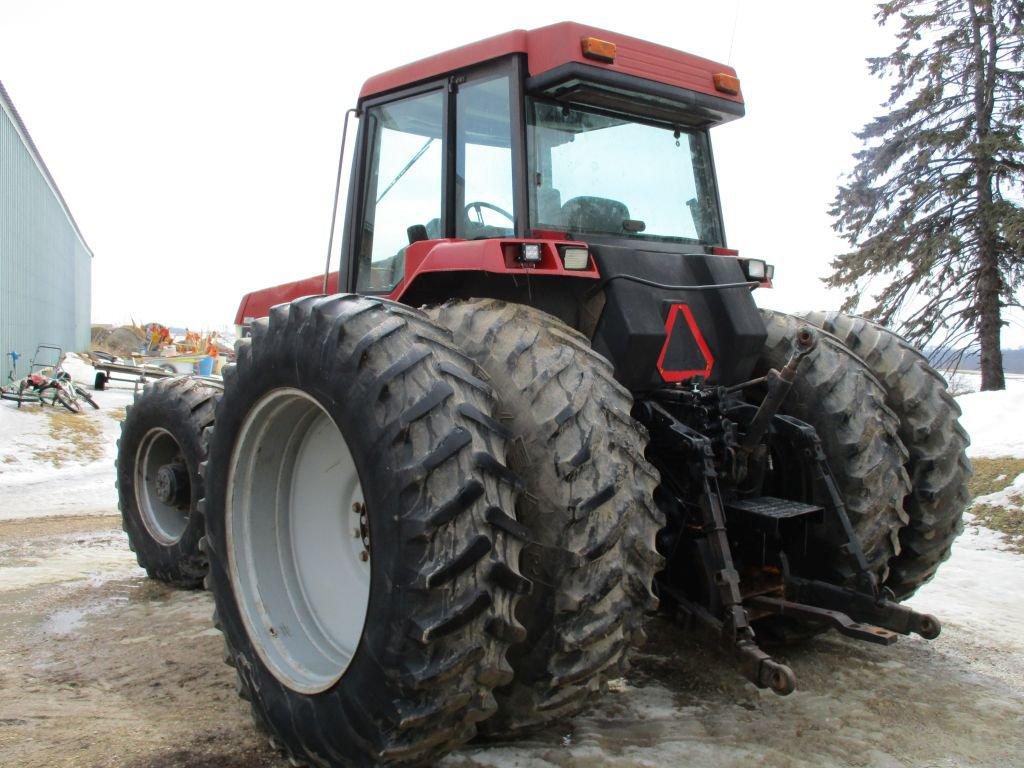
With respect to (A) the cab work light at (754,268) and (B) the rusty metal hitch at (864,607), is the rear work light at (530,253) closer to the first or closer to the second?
(A) the cab work light at (754,268)

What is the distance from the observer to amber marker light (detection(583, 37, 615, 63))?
3791 mm

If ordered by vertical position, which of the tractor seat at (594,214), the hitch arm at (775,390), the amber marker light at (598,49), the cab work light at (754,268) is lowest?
the hitch arm at (775,390)

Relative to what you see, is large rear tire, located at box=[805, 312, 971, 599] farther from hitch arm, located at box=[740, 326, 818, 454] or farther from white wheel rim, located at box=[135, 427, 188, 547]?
white wheel rim, located at box=[135, 427, 188, 547]

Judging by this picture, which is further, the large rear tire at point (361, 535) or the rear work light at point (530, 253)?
the rear work light at point (530, 253)

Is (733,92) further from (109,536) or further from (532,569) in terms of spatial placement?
(109,536)

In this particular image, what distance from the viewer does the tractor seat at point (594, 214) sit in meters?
4.06

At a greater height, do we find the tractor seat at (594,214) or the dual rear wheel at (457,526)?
the tractor seat at (594,214)

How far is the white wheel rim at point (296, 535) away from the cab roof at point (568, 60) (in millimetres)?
1812

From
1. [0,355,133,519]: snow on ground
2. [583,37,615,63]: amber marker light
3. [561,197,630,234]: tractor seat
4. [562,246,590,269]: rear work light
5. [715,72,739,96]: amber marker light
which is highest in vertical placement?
[715,72,739,96]: amber marker light

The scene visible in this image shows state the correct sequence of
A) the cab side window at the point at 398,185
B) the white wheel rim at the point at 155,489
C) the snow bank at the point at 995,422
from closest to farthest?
the cab side window at the point at 398,185
the white wheel rim at the point at 155,489
the snow bank at the point at 995,422

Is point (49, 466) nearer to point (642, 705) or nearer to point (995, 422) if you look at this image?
point (642, 705)

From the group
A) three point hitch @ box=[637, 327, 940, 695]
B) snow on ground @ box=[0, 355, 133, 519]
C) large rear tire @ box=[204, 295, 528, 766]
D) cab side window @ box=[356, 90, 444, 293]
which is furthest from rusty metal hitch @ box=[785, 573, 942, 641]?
snow on ground @ box=[0, 355, 133, 519]

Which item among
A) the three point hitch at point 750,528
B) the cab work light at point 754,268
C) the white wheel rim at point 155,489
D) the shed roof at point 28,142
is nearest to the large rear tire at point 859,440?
the three point hitch at point 750,528

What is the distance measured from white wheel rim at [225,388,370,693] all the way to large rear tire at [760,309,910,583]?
207cm
